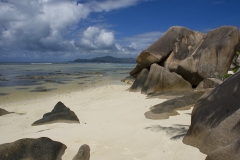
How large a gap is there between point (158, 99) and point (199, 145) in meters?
5.73

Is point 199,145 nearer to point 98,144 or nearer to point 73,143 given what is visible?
point 98,144

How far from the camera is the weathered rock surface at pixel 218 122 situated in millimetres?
3549

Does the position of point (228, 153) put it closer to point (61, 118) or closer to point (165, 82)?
point (61, 118)

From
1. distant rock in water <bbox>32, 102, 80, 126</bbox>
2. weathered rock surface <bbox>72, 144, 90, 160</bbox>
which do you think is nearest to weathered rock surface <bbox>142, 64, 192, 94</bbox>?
distant rock in water <bbox>32, 102, 80, 126</bbox>

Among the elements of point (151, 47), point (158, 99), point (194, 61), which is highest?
point (151, 47)

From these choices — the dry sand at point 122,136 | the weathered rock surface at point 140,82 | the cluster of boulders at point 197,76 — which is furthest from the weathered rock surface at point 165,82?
the dry sand at point 122,136

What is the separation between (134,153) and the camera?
4.26 m

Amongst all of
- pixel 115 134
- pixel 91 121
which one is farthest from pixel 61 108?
pixel 115 134

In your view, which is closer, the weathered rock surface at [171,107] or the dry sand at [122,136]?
the dry sand at [122,136]

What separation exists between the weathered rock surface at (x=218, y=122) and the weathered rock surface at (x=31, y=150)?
2.55m

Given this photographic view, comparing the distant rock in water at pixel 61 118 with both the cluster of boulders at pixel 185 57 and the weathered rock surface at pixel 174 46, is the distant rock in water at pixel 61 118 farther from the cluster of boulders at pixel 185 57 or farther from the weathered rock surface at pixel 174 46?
the weathered rock surface at pixel 174 46

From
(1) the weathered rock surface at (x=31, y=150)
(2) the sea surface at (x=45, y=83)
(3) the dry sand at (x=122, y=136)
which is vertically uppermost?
(1) the weathered rock surface at (x=31, y=150)

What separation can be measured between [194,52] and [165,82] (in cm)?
265

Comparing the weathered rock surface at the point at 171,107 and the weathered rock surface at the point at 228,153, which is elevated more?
the weathered rock surface at the point at 228,153
